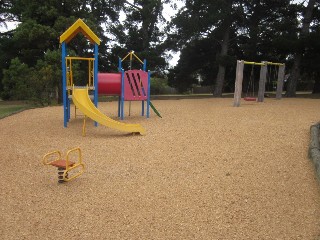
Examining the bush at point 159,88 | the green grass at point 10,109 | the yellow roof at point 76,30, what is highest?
the yellow roof at point 76,30

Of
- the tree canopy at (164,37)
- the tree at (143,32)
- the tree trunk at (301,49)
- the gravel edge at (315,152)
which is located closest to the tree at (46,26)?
the tree canopy at (164,37)

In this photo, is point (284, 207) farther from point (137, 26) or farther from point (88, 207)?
point (137, 26)

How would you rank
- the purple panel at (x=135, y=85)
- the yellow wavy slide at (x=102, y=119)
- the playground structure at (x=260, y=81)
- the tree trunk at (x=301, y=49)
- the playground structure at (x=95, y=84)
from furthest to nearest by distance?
1. the tree trunk at (x=301, y=49)
2. the playground structure at (x=260, y=81)
3. the purple panel at (x=135, y=85)
4. the playground structure at (x=95, y=84)
5. the yellow wavy slide at (x=102, y=119)

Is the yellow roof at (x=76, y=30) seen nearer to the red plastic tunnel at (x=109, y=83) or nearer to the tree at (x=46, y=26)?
the red plastic tunnel at (x=109, y=83)

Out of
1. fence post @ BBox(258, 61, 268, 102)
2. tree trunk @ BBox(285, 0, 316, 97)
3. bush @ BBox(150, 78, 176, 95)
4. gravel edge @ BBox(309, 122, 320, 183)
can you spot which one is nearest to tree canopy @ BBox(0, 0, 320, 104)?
tree trunk @ BBox(285, 0, 316, 97)

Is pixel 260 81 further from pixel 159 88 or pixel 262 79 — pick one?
pixel 159 88

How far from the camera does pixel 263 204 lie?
131 inches

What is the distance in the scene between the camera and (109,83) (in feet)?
29.3

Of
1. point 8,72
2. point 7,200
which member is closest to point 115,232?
point 7,200

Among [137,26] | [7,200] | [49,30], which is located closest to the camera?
[7,200]

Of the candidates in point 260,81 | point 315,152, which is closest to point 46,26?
point 260,81

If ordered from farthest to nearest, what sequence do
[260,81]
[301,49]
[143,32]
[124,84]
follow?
[143,32], [301,49], [260,81], [124,84]

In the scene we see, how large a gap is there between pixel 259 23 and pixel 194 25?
5.03 m

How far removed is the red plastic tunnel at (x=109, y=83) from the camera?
888 cm
